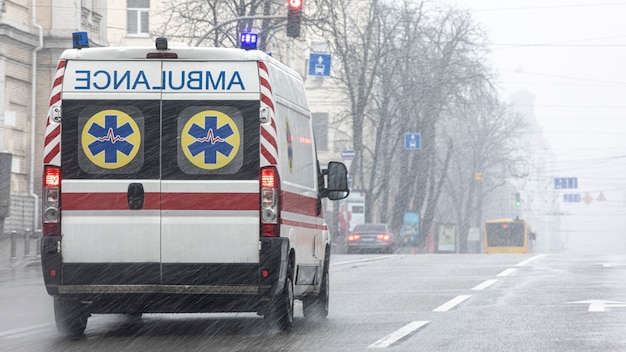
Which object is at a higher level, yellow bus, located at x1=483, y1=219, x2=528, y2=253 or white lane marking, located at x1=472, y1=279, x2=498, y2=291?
white lane marking, located at x1=472, y1=279, x2=498, y2=291

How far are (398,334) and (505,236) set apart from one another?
65.4 m

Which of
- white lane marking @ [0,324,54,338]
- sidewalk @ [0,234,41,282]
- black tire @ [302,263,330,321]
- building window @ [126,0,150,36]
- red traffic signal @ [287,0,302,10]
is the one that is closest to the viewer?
white lane marking @ [0,324,54,338]

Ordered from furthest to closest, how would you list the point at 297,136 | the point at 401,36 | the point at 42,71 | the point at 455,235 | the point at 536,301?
1. the point at 455,235
2. the point at 401,36
3. the point at 42,71
4. the point at 536,301
5. the point at 297,136

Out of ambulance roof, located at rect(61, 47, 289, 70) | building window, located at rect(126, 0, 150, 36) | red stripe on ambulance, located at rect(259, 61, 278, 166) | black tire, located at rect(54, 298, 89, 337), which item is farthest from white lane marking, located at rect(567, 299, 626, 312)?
building window, located at rect(126, 0, 150, 36)

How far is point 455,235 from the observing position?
252 feet

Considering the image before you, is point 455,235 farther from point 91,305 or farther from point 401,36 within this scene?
point 91,305

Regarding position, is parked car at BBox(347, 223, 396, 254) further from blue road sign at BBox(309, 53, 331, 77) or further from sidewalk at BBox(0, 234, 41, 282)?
sidewalk at BBox(0, 234, 41, 282)

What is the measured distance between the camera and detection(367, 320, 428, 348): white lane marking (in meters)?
10.4

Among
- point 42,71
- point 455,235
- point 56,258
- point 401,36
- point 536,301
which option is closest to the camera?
point 56,258

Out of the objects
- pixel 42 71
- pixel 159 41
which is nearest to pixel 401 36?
pixel 42 71

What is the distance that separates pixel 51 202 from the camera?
10906mm

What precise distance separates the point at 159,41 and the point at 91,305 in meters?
2.29

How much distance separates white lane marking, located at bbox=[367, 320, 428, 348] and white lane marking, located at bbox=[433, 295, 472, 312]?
1660 millimetres

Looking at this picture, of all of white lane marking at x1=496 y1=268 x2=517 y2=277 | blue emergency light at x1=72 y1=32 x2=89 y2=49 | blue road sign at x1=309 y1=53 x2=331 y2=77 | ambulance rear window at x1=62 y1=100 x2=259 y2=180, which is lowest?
white lane marking at x1=496 y1=268 x2=517 y2=277
